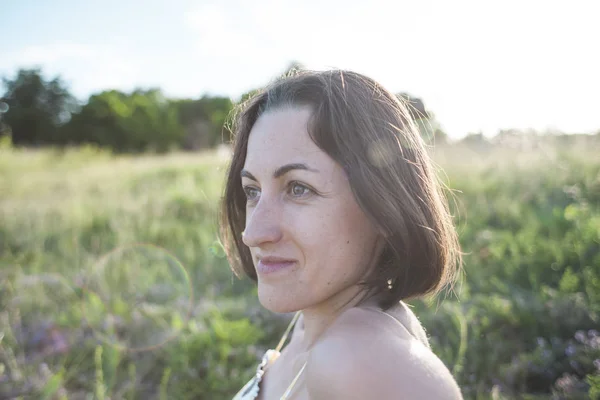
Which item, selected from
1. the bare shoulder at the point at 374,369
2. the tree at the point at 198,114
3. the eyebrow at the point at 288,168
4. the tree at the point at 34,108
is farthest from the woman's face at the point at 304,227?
the tree at the point at 198,114

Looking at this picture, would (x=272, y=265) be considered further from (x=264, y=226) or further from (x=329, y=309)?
(x=329, y=309)

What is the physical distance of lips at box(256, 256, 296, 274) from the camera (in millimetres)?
1348

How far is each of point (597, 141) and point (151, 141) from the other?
39165 millimetres

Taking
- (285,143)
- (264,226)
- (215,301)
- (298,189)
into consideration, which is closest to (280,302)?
(264,226)

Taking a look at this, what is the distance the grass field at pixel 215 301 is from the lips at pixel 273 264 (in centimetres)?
83

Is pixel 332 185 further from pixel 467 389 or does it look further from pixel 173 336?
pixel 173 336

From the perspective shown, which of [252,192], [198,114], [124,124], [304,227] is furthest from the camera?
[198,114]

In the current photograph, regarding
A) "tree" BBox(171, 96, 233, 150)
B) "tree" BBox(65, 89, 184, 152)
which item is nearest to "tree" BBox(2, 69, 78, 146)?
"tree" BBox(65, 89, 184, 152)

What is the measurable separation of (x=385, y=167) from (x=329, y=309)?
47 centimetres

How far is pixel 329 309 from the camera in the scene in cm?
145

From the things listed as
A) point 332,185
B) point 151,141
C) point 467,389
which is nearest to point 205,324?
point 467,389

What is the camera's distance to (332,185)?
133cm

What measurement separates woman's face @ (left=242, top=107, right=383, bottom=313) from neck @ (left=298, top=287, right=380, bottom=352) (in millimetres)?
37

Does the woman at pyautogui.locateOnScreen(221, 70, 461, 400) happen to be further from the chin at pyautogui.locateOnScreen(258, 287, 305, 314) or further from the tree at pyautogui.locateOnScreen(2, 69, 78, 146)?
the tree at pyautogui.locateOnScreen(2, 69, 78, 146)
